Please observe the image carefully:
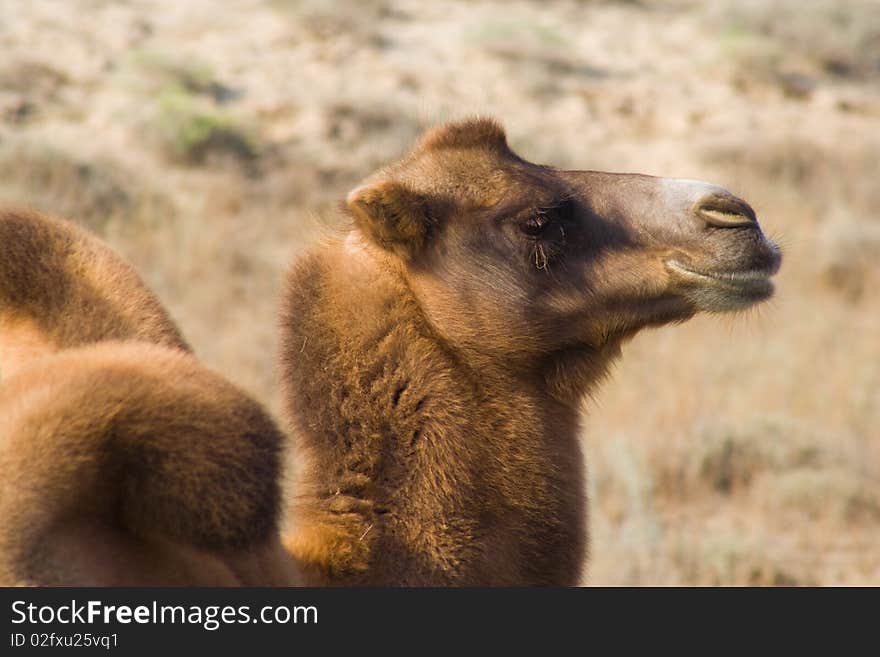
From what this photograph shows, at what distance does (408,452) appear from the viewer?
4031 millimetres

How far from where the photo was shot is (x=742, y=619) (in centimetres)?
407

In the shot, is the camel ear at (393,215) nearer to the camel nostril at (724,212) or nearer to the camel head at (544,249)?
the camel head at (544,249)

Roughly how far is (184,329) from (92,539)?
1143 centimetres

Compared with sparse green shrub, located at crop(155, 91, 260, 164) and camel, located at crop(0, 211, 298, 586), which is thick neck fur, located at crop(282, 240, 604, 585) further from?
sparse green shrub, located at crop(155, 91, 260, 164)

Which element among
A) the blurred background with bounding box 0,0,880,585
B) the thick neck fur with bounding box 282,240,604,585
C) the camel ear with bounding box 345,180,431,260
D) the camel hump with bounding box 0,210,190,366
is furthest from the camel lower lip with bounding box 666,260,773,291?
the camel hump with bounding box 0,210,190,366

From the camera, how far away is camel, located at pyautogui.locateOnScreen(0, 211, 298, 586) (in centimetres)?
260

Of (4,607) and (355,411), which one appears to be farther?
(355,411)

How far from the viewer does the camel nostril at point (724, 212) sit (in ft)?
14.4

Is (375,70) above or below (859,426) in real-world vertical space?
above

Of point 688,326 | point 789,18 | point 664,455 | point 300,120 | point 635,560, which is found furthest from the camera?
point 789,18

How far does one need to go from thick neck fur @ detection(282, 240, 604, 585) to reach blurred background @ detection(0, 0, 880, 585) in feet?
1.67

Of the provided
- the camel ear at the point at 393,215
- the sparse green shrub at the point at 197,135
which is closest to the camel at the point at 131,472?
the camel ear at the point at 393,215

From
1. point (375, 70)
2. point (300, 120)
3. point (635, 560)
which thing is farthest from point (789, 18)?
point (635, 560)

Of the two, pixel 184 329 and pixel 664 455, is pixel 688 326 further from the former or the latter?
pixel 184 329
